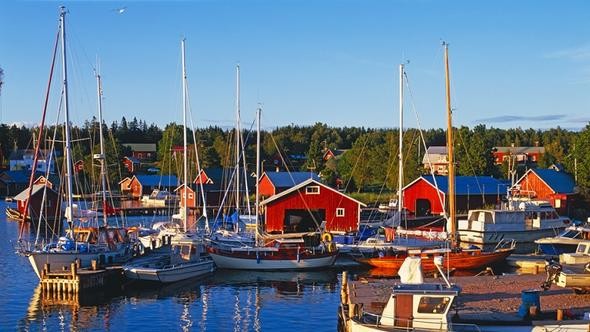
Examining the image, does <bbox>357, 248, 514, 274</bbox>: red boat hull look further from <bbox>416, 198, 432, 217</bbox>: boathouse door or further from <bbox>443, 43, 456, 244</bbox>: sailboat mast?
<bbox>416, 198, 432, 217</bbox>: boathouse door

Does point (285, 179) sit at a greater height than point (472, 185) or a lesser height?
greater

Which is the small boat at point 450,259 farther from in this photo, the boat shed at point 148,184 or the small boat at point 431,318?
the boat shed at point 148,184

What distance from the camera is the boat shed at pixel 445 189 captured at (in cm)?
7238

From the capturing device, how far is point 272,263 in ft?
145

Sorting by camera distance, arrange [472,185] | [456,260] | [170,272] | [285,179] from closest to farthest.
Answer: [170,272], [456,260], [472,185], [285,179]

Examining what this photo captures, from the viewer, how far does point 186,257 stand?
42.3 metres

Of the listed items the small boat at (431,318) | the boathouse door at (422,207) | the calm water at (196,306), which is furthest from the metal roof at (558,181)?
the small boat at (431,318)

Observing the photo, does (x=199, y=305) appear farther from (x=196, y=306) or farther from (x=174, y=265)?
(x=174, y=265)

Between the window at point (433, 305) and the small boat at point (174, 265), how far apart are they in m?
20.4

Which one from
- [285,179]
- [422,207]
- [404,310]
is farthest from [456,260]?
[285,179]

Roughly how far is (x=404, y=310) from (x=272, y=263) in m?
21.7

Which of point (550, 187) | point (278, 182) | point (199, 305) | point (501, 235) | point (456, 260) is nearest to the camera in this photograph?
point (199, 305)

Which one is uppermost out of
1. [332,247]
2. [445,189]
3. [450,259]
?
[445,189]

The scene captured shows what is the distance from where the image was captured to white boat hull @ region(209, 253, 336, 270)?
44.2 meters
